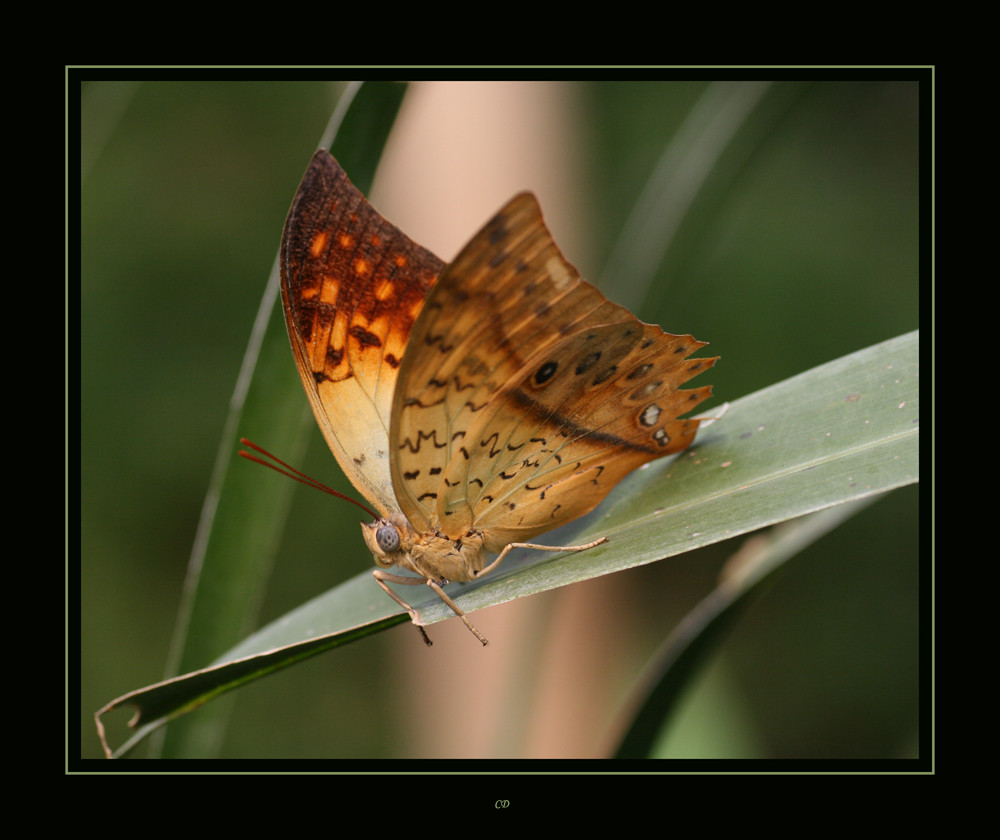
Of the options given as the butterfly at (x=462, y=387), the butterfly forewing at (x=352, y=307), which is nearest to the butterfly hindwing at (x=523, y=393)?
the butterfly at (x=462, y=387)

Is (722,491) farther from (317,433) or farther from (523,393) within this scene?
(317,433)

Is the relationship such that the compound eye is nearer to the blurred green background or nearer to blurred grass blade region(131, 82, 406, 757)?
blurred grass blade region(131, 82, 406, 757)

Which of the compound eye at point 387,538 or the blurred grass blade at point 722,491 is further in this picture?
the compound eye at point 387,538

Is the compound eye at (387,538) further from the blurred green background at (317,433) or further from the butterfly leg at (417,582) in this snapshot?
the blurred green background at (317,433)

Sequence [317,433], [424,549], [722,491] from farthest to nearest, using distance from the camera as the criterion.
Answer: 1. [317,433]
2. [424,549]
3. [722,491]

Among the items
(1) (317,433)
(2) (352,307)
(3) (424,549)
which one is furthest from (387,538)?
(1) (317,433)

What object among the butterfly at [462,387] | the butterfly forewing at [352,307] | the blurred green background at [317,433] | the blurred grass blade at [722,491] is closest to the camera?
the blurred grass blade at [722,491]
